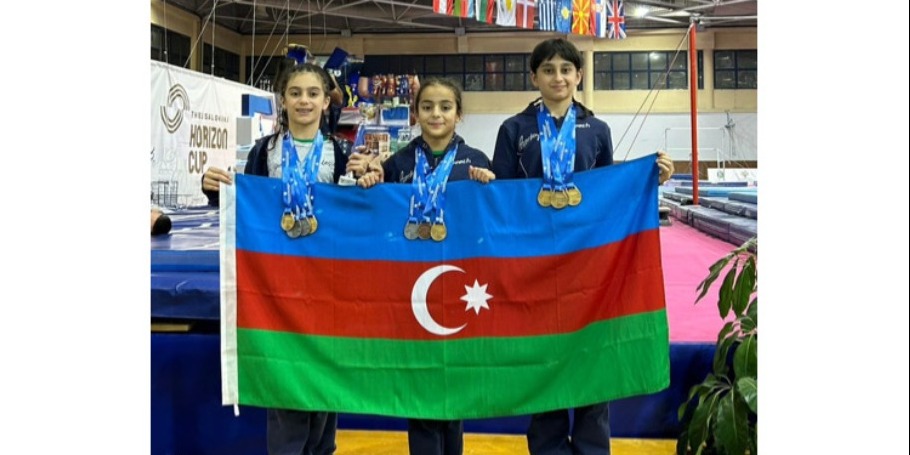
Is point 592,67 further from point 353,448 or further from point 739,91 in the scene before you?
point 353,448

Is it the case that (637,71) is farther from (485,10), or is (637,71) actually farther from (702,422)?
(702,422)

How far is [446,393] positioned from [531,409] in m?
0.29

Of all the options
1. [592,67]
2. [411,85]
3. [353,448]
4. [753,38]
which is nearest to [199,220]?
[353,448]

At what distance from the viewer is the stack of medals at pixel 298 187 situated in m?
2.51

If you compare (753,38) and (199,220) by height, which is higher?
(753,38)

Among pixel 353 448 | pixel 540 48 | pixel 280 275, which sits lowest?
pixel 353 448

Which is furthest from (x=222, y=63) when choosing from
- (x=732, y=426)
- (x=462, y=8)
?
(x=732, y=426)

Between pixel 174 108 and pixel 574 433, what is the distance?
28.6 ft

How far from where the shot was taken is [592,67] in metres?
21.7

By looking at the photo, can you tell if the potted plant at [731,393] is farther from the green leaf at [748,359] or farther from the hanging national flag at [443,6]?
the hanging national flag at [443,6]

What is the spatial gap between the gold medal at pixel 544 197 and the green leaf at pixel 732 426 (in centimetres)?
91

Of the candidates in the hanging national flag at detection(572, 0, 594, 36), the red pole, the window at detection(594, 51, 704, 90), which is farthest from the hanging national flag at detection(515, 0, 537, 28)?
the window at detection(594, 51, 704, 90)

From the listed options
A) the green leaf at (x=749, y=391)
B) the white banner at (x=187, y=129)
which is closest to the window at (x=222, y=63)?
the white banner at (x=187, y=129)

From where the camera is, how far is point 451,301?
8.32 ft
